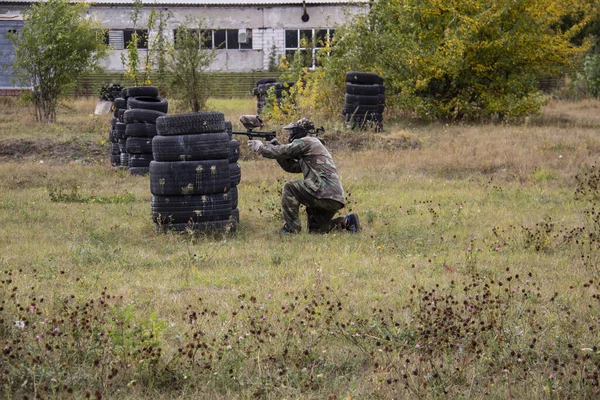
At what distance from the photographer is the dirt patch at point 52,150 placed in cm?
1745

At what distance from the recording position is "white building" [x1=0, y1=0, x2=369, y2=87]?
39.6 meters

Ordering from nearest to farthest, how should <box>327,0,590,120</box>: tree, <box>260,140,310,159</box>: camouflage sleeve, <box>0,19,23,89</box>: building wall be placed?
<box>260,140,310,159</box>: camouflage sleeve, <box>327,0,590,120</box>: tree, <box>0,19,23,89</box>: building wall

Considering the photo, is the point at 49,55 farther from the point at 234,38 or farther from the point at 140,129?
the point at 234,38

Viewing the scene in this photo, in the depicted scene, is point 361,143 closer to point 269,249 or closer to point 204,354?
point 269,249

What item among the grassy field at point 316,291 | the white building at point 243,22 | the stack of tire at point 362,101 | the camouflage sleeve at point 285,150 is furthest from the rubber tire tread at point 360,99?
the white building at point 243,22

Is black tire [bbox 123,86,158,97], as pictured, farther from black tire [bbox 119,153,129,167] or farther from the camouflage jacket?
the camouflage jacket

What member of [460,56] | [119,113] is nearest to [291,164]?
[119,113]

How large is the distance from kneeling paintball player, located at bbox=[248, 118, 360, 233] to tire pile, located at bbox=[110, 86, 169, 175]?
4.88m

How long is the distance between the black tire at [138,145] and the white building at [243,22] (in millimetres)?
25640

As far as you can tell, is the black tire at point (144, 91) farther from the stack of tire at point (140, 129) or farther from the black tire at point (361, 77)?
the black tire at point (361, 77)

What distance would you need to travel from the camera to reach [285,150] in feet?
32.0

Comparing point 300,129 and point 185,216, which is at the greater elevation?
Answer: point 300,129

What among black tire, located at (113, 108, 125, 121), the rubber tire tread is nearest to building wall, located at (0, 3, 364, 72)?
the rubber tire tread

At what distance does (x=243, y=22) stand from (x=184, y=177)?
3244 centimetres
